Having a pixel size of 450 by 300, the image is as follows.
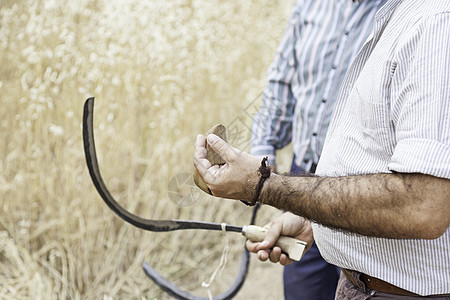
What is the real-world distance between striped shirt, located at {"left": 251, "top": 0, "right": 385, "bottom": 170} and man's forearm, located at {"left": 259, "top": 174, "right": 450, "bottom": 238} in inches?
33.5

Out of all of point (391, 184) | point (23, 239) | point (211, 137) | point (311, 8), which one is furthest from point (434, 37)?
point (23, 239)

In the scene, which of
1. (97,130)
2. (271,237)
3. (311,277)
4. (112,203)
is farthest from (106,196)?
(97,130)

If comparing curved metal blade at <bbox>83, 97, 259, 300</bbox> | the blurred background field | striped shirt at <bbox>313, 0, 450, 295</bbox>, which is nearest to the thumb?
striped shirt at <bbox>313, 0, 450, 295</bbox>

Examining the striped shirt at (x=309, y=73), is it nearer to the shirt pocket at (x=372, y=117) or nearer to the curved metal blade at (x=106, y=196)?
the curved metal blade at (x=106, y=196)

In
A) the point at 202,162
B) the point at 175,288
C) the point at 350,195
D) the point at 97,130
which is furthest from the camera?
the point at 97,130

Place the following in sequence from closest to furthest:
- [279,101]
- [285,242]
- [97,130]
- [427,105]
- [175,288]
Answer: [427,105] < [285,242] < [175,288] < [279,101] < [97,130]

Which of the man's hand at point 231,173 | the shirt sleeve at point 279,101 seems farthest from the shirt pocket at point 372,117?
the shirt sleeve at point 279,101

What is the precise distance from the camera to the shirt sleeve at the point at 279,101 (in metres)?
2.05

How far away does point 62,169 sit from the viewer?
2664mm

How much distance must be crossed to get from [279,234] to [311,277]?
65 cm

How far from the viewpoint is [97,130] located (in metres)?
2.66

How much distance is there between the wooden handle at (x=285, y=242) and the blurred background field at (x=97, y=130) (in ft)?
3.11

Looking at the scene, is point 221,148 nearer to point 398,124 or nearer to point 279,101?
point 398,124

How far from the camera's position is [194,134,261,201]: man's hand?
1086 mm
